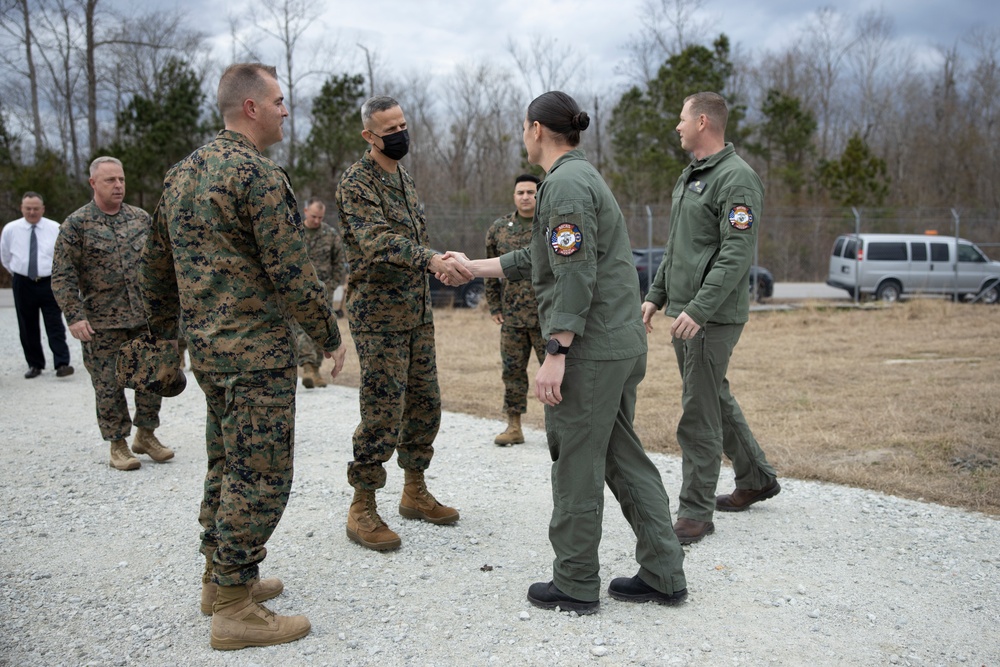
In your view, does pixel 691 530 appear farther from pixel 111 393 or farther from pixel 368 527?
pixel 111 393

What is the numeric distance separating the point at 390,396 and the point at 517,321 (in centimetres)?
247

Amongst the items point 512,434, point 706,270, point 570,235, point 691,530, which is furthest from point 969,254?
point 570,235

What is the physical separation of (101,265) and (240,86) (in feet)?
10.7

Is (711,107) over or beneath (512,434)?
over

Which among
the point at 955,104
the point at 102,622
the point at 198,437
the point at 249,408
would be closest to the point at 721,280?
the point at 249,408

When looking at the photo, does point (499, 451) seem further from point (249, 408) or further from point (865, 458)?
point (249, 408)

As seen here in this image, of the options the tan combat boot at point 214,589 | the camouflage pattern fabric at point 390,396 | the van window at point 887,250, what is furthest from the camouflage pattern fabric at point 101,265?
the van window at point 887,250

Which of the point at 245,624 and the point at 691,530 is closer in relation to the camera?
the point at 245,624

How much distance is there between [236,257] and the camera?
10.1 feet

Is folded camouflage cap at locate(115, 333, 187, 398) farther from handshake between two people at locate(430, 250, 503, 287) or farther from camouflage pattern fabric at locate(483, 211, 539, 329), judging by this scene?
camouflage pattern fabric at locate(483, 211, 539, 329)

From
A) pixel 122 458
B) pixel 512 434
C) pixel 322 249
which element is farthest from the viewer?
pixel 322 249

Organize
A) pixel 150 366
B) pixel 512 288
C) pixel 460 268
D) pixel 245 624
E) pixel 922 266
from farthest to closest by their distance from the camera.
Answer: pixel 922 266, pixel 512 288, pixel 460 268, pixel 150 366, pixel 245 624

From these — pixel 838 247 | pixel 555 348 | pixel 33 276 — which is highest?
pixel 838 247

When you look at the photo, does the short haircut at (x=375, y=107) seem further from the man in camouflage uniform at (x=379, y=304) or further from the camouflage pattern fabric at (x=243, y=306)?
the camouflage pattern fabric at (x=243, y=306)
